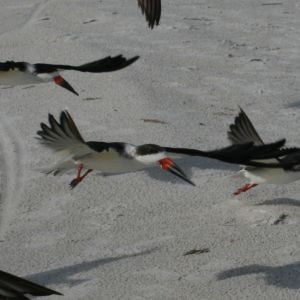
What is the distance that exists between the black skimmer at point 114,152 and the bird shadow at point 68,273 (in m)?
0.34

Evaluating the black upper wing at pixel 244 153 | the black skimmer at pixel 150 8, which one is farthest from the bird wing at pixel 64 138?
the black skimmer at pixel 150 8

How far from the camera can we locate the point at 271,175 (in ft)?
11.7

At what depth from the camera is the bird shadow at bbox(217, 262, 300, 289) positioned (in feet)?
9.55

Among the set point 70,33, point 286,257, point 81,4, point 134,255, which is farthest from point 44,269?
point 81,4

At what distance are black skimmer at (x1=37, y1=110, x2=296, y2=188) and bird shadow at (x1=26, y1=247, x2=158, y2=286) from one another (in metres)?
0.34

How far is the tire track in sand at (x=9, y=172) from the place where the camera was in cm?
367

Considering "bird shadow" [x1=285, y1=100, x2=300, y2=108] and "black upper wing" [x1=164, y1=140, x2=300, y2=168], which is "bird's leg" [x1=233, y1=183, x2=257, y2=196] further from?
"bird shadow" [x1=285, y1=100, x2=300, y2=108]

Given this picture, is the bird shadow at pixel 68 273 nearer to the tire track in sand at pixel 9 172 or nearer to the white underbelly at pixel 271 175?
the tire track in sand at pixel 9 172

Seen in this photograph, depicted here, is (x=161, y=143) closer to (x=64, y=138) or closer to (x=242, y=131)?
(x=242, y=131)

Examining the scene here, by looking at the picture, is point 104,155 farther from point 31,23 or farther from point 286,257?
point 31,23

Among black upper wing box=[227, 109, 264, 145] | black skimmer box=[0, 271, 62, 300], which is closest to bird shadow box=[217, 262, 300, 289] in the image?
black upper wing box=[227, 109, 264, 145]

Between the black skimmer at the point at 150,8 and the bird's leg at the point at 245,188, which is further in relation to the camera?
the black skimmer at the point at 150,8

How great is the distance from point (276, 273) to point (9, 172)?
1.72 m

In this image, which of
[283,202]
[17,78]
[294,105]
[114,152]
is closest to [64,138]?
[114,152]
